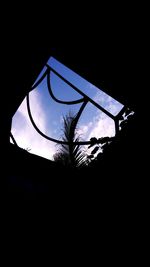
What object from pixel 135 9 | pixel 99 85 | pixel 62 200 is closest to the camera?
pixel 135 9

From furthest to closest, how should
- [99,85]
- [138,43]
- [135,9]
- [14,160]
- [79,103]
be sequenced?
1. [79,103]
2. [14,160]
3. [99,85]
4. [138,43]
5. [135,9]

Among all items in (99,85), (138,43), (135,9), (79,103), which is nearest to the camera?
(135,9)

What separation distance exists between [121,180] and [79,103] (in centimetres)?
95

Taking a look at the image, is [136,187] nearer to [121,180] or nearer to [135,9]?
[121,180]

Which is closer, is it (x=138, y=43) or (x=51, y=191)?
(x=138, y=43)

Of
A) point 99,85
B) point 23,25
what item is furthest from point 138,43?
point 23,25

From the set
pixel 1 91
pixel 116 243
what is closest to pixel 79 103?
pixel 1 91

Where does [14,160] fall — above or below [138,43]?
below

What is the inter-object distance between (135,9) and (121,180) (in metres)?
0.62

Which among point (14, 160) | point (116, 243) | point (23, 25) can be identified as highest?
point (23, 25)

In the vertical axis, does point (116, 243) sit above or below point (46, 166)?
below

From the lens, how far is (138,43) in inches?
37.1

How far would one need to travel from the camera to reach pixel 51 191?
3.72 feet

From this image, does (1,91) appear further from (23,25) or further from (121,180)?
(121,180)
